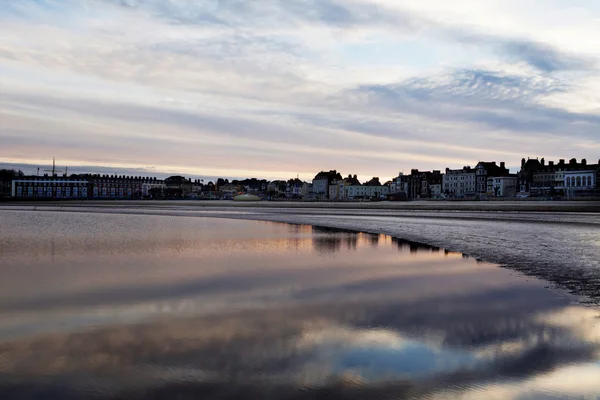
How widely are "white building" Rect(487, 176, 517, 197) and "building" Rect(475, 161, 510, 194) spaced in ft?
8.51

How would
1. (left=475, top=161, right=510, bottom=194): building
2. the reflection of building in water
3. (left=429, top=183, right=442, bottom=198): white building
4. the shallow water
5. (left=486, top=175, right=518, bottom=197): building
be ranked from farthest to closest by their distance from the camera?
(left=429, top=183, right=442, bottom=198): white building → (left=475, top=161, right=510, bottom=194): building → (left=486, top=175, right=518, bottom=197): building → the reflection of building in water → the shallow water

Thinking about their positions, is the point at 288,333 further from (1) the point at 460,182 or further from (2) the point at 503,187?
(1) the point at 460,182

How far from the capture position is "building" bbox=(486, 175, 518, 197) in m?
146

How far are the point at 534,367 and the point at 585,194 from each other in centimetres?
13462

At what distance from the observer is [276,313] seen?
8.92m

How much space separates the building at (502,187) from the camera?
477ft

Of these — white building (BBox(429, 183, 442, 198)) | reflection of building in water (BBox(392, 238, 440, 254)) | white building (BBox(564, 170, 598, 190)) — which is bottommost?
reflection of building in water (BBox(392, 238, 440, 254))

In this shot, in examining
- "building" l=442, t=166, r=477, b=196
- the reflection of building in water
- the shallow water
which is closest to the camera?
the shallow water

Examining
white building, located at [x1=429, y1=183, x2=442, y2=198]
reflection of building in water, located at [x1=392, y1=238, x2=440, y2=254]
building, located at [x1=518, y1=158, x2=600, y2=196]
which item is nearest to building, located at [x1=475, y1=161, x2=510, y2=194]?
building, located at [x1=518, y1=158, x2=600, y2=196]

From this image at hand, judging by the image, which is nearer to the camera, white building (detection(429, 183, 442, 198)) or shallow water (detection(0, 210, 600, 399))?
shallow water (detection(0, 210, 600, 399))

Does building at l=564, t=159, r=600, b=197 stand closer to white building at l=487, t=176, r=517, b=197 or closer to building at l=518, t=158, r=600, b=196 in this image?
building at l=518, t=158, r=600, b=196

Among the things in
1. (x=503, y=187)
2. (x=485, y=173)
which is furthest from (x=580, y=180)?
(x=485, y=173)

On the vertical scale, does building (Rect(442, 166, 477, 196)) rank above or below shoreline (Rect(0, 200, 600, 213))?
above

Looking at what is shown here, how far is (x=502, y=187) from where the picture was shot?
14525 cm
